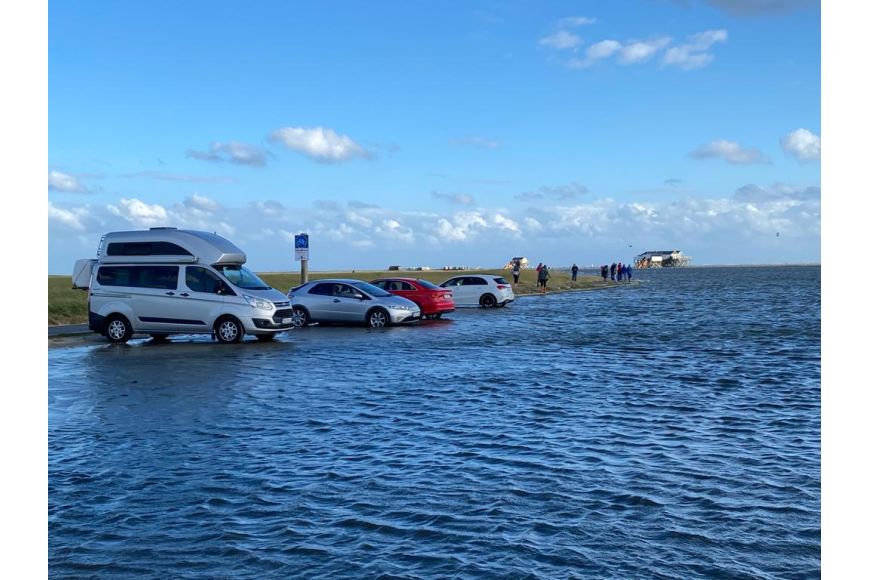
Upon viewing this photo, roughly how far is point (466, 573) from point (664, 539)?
1.74 m

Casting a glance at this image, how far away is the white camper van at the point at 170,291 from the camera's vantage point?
876 inches

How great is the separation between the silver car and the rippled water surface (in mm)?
10110

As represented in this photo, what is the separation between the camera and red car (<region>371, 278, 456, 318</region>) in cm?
3291

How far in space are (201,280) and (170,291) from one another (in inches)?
34.5

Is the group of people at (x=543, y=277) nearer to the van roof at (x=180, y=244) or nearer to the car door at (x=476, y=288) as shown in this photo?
the car door at (x=476, y=288)

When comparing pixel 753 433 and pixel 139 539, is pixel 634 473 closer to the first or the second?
pixel 753 433

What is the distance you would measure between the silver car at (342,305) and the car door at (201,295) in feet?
21.3

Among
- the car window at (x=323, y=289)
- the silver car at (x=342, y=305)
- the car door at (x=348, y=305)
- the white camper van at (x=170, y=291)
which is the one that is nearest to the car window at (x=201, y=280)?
the white camper van at (x=170, y=291)

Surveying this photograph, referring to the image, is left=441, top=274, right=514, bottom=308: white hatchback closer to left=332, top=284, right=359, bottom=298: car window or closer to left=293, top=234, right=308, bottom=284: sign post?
left=293, top=234, right=308, bottom=284: sign post

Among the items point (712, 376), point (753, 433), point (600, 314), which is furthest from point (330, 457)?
point (600, 314)

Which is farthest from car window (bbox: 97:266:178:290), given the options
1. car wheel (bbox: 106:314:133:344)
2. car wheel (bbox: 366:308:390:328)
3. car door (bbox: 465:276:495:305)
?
car door (bbox: 465:276:495:305)

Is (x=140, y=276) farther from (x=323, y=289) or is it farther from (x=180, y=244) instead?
(x=323, y=289)

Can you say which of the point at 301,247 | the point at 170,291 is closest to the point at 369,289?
the point at 301,247

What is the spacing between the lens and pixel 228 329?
2253 centimetres
